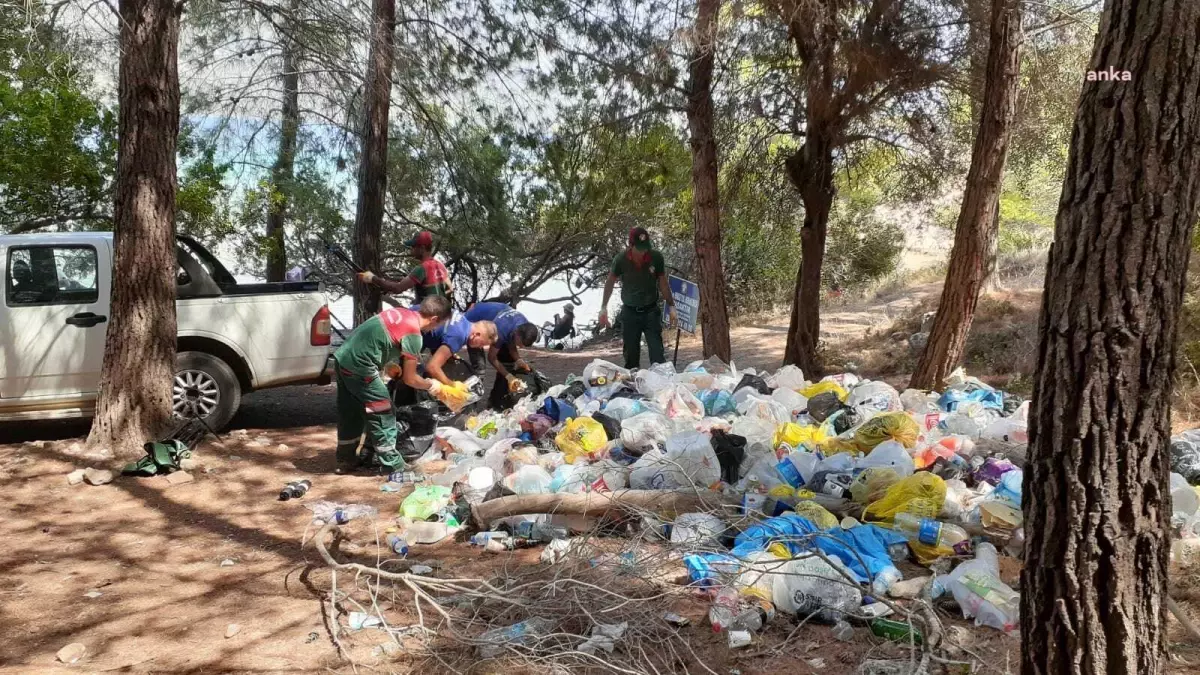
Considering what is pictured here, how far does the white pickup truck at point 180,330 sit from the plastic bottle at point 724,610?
4405mm

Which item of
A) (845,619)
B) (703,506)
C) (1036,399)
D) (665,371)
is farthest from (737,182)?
(1036,399)

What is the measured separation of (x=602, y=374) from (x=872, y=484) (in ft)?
10.4

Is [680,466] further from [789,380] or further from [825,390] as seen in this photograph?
[789,380]

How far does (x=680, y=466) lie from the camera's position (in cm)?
450

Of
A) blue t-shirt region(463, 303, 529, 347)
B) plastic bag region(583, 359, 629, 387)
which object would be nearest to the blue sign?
plastic bag region(583, 359, 629, 387)

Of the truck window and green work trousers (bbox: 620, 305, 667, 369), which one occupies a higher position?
the truck window

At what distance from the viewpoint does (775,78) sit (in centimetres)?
934

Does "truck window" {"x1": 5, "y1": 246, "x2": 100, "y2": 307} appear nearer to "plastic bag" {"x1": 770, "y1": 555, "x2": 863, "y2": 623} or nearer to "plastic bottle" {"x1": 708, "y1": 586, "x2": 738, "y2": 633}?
"plastic bottle" {"x1": 708, "y1": 586, "x2": 738, "y2": 633}

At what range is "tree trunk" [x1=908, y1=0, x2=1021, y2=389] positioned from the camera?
6.17 metres

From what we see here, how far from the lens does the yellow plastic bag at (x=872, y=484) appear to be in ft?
14.3

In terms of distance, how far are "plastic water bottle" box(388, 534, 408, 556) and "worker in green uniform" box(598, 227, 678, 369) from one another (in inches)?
161

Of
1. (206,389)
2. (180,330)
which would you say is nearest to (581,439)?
(206,389)

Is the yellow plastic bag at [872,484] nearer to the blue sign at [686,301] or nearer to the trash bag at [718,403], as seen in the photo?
the trash bag at [718,403]

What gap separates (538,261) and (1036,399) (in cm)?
1522
